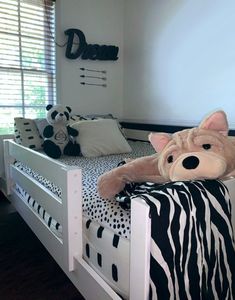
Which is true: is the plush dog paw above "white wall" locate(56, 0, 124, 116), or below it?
below

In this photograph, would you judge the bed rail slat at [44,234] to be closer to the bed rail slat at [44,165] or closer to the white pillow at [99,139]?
the bed rail slat at [44,165]

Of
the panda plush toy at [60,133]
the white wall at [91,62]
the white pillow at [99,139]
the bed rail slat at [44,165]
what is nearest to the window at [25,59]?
the white wall at [91,62]

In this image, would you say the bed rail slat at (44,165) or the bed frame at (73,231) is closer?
the bed frame at (73,231)

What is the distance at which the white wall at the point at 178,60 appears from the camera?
193cm

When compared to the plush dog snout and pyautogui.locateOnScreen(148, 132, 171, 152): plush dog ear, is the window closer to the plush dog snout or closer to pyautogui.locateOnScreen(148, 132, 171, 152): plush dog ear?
pyautogui.locateOnScreen(148, 132, 171, 152): plush dog ear

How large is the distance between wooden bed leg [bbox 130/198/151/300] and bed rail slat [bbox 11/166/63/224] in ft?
1.38

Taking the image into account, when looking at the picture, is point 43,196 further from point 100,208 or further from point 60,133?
point 60,133

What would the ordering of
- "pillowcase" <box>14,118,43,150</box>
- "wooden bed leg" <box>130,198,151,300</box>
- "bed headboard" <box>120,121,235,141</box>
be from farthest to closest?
"bed headboard" <box>120,121,235,141</box> → "pillowcase" <box>14,118,43,150</box> → "wooden bed leg" <box>130,198,151,300</box>

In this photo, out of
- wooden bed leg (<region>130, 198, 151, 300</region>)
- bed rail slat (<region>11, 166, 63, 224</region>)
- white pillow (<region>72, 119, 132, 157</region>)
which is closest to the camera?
wooden bed leg (<region>130, 198, 151, 300</region>)

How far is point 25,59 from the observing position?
2.37 meters

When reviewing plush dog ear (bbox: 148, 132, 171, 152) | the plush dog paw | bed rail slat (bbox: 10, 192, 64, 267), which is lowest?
bed rail slat (bbox: 10, 192, 64, 267)

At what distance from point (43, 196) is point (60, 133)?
0.86m

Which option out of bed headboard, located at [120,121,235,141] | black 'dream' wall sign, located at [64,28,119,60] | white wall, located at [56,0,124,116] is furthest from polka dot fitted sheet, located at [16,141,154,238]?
black 'dream' wall sign, located at [64,28,119,60]

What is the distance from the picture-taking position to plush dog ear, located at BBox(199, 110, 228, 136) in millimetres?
814
